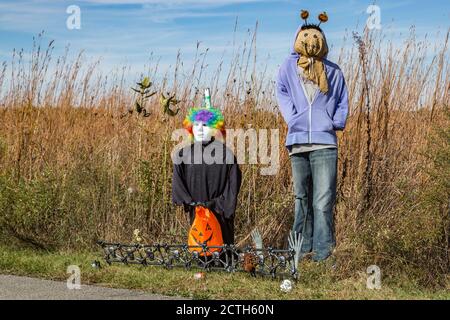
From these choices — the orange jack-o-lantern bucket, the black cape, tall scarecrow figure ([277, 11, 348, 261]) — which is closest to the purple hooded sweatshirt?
tall scarecrow figure ([277, 11, 348, 261])

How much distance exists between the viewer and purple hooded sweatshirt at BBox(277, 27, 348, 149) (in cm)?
720

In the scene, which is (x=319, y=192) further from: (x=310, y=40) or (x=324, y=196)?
(x=310, y=40)

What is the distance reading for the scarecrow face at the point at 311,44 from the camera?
24.2 feet

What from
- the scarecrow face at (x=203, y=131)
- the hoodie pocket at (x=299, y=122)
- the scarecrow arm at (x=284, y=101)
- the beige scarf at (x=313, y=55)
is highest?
the beige scarf at (x=313, y=55)

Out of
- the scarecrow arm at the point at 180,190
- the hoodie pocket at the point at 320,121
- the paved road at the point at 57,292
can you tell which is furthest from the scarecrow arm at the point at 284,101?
the paved road at the point at 57,292

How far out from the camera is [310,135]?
7.19 meters

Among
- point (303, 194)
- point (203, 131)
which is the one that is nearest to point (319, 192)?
point (303, 194)

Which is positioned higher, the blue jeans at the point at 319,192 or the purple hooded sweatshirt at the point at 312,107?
the purple hooded sweatshirt at the point at 312,107

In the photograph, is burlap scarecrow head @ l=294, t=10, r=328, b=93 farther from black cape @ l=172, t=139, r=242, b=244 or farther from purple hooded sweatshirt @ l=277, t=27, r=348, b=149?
black cape @ l=172, t=139, r=242, b=244

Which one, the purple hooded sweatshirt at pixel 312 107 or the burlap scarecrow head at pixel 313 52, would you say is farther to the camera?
the burlap scarecrow head at pixel 313 52

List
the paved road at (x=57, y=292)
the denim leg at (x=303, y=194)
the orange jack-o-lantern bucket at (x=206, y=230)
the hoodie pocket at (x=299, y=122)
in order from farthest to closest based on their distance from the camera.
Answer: the denim leg at (x=303, y=194) → the hoodie pocket at (x=299, y=122) → the orange jack-o-lantern bucket at (x=206, y=230) → the paved road at (x=57, y=292)

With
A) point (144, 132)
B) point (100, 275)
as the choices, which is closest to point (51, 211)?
point (144, 132)

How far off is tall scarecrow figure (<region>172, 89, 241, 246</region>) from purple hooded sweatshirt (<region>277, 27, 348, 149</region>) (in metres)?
0.62

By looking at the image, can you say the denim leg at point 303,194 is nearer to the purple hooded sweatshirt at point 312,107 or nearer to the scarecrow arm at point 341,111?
the purple hooded sweatshirt at point 312,107
